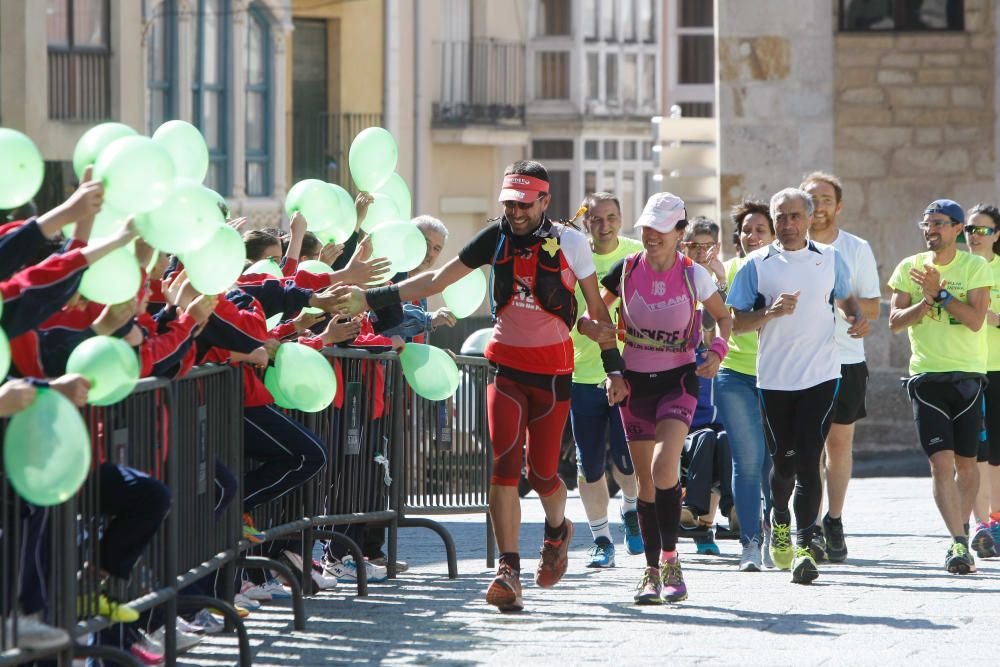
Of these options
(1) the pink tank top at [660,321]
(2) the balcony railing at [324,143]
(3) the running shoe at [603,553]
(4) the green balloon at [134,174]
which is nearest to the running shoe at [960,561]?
(3) the running shoe at [603,553]

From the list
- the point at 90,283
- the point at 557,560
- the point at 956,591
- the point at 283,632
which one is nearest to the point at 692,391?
Answer: the point at 557,560

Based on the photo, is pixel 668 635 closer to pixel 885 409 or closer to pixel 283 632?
pixel 283 632

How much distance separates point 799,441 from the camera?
10.0m

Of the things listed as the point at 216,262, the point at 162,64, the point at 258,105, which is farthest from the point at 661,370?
the point at 258,105

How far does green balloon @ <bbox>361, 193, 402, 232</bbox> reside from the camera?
10.3 m

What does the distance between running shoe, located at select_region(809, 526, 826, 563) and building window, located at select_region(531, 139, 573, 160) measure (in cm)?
2925

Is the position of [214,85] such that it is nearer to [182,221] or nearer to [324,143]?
[324,143]

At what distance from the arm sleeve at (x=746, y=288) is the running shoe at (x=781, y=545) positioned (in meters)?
1.12

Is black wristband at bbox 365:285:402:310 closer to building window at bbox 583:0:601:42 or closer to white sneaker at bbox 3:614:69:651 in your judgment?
white sneaker at bbox 3:614:69:651

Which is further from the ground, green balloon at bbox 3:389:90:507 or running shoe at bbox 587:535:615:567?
green balloon at bbox 3:389:90:507

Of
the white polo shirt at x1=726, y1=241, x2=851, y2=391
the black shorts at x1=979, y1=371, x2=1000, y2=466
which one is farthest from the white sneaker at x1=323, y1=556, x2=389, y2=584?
the black shorts at x1=979, y1=371, x2=1000, y2=466

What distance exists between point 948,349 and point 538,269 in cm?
301

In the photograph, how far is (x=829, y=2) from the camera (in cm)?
1933

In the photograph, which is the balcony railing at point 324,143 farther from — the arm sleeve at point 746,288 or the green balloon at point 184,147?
the green balloon at point 184,147
